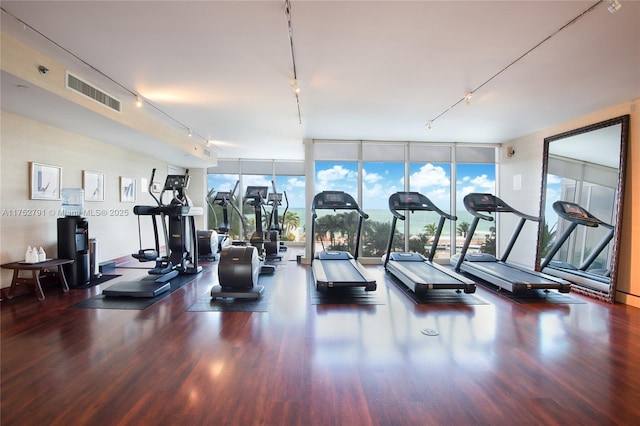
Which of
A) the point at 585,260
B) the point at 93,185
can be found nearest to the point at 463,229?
the point at 585,260

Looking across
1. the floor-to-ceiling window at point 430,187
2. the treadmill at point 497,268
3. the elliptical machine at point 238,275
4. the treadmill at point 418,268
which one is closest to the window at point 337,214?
the floor-to-ceiling window at point 430,187

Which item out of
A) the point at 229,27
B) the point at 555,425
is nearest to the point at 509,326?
the point at 555,425

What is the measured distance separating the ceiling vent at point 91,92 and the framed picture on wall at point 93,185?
2.00 meters

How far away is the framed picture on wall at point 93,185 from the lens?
593cm

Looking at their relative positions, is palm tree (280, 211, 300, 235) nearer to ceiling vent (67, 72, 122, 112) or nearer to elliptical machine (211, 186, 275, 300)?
elliptical machine (211, 186, 275, 300)

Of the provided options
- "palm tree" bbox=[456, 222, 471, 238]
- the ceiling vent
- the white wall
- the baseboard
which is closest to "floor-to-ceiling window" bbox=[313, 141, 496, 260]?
"palm tree" bbox=[456, 222, 471, 238]

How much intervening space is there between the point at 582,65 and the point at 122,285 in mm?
6810

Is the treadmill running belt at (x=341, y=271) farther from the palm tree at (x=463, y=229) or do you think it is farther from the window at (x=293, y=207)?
the window at (x=293, y=207)

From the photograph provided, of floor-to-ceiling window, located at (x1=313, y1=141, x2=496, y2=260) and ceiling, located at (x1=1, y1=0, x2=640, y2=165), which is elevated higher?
ceiling, located at (x1=1, y1=0, x2=640, y2=165)

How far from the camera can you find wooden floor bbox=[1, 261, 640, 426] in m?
2.05

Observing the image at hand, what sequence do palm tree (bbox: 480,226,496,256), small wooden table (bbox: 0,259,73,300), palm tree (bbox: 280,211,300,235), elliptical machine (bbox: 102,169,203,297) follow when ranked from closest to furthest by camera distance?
1. small wooden table (bbox: 0,259,73,300)
2. elliptical machine (bbox: 102,169,203,297)
3. palm tree (bbox: 480,226,496,256)
4. palm tree (bbox: 280,211,300,235)

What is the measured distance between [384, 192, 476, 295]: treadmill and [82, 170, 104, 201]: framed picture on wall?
5990mm

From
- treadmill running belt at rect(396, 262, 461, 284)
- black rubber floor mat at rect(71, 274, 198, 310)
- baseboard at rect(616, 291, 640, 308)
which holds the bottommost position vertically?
black rubber floor mat at rect(71, 274, 198, 310)

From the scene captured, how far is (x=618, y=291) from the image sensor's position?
15.2 ft
